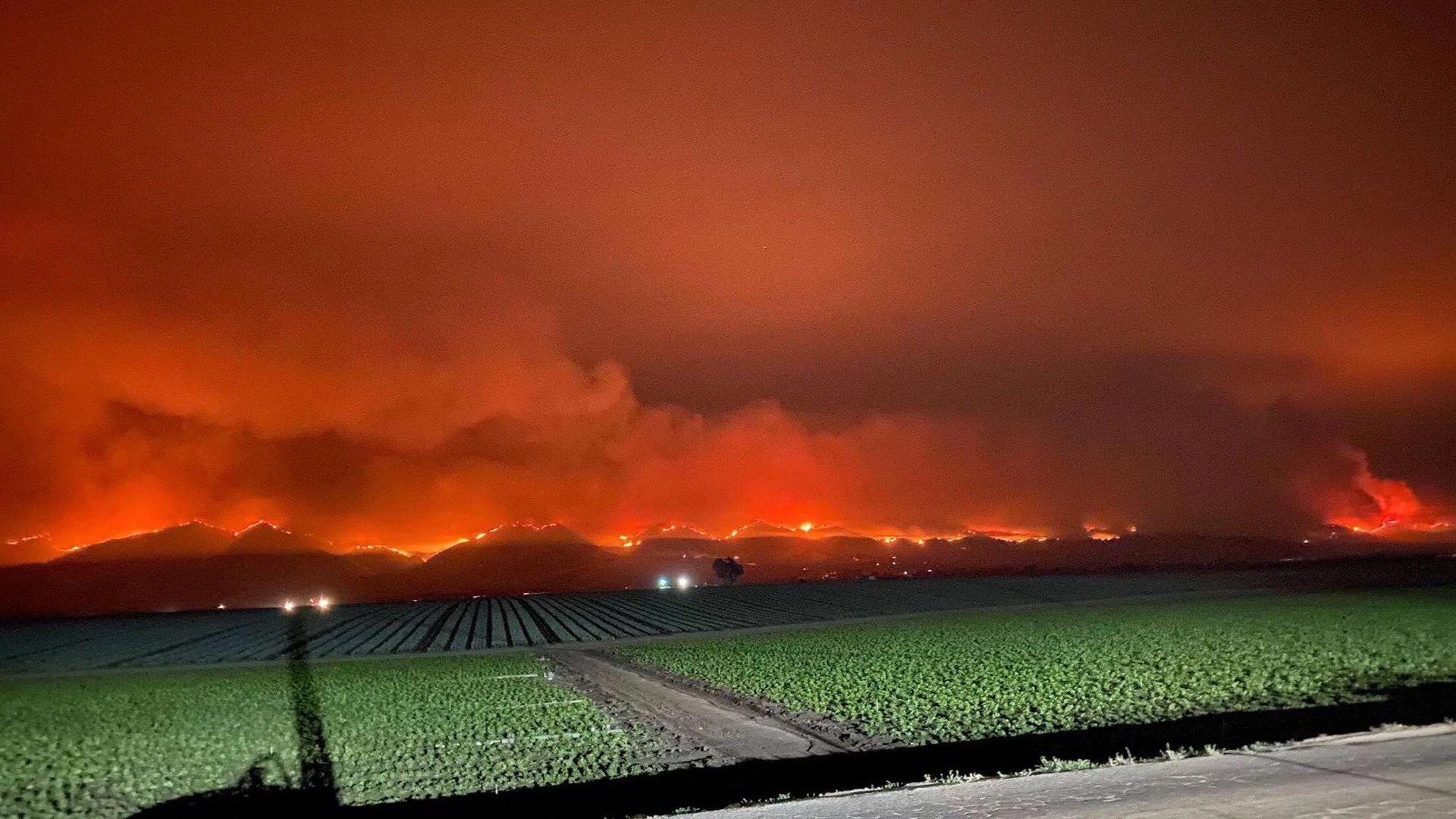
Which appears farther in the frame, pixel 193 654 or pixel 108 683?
pixel 193 654

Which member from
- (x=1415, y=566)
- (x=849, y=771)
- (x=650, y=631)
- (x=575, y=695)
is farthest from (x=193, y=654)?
(x=1415, y=566)

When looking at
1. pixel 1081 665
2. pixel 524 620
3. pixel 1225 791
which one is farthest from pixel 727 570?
pixel 1225 791

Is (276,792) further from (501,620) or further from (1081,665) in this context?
(501,620)

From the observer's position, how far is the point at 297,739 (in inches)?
1100

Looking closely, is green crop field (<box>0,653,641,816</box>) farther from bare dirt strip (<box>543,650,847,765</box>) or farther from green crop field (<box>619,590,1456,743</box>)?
green crop field (<box>619,590,1456,743</box>)

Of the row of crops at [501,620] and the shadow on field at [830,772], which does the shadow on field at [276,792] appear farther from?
the row of crops at [501,620]

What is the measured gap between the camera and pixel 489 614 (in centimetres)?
11756

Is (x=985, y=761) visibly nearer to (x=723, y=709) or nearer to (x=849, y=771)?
(x=849, y=771)

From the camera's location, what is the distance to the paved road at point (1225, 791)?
1125 centimetres

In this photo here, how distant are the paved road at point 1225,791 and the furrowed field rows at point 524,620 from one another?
58954 millimetres

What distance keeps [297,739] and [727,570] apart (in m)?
156

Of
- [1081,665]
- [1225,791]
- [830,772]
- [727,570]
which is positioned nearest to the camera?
[1225,791]

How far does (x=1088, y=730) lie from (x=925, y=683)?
10.6 meters

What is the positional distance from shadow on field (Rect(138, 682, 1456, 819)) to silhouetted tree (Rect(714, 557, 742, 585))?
16159cm
